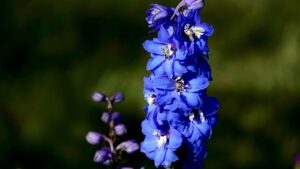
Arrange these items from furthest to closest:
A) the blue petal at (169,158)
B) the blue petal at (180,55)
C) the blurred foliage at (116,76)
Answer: the blurred foliage at (116,76) < the blue petal at (169,158) < the blue petal at (180,55)

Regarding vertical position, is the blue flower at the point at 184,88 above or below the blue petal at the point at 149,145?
above

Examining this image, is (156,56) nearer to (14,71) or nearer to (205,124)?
(205,124)

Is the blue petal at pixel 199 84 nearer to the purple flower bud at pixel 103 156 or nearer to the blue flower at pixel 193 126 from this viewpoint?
the blue flower at pixel 193 126

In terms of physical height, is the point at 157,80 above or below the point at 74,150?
above

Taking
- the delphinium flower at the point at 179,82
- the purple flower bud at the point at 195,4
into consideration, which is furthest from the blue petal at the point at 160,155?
the purple flower bud at the point at 195,4

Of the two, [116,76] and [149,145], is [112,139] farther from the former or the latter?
[116,76]

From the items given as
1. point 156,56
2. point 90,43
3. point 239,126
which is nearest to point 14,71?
point 90,43

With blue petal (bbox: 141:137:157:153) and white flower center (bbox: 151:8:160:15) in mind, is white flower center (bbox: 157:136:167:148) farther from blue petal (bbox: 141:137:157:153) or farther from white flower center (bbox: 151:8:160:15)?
white flower center (bbox: 151:8:160:15)

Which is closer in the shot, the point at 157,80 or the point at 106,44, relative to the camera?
the point at 157,80
